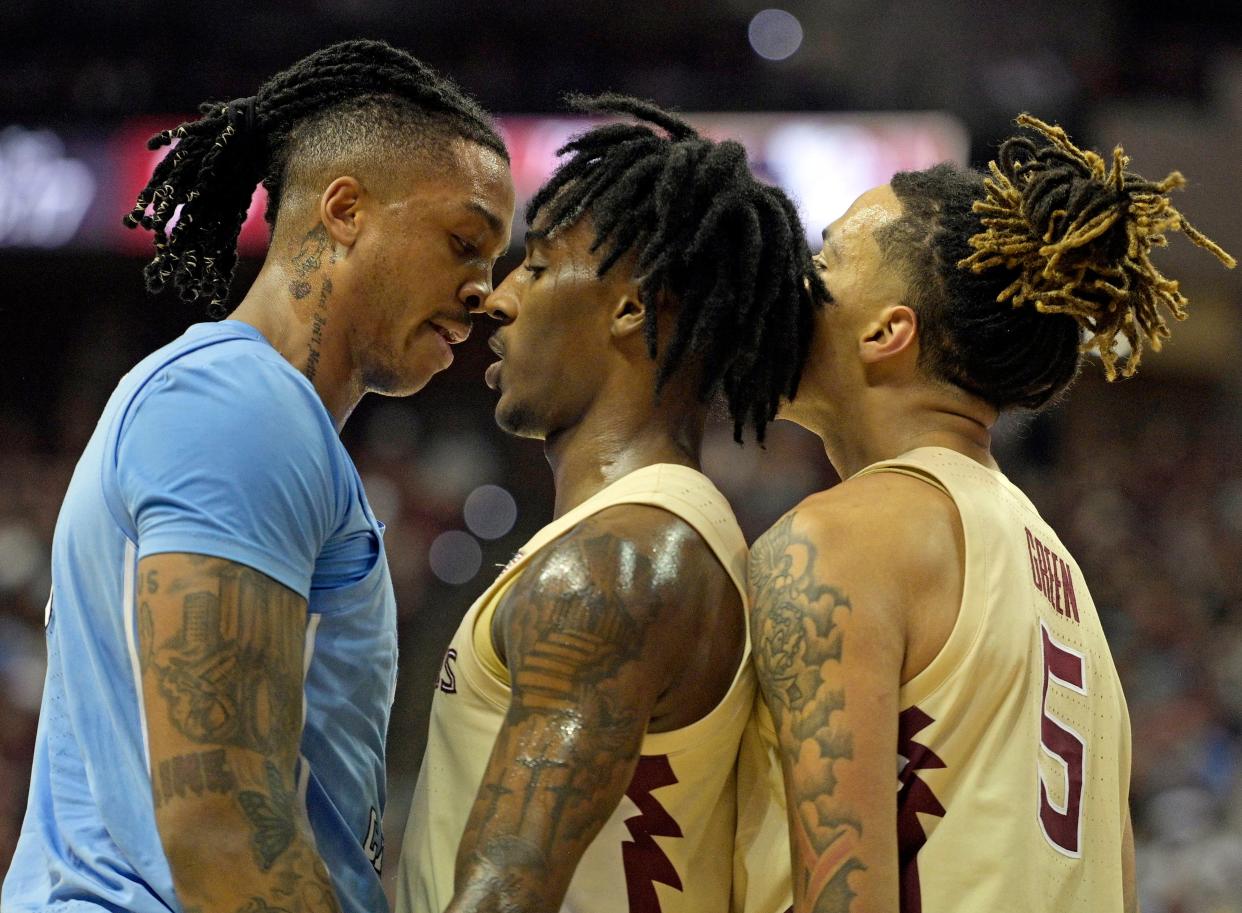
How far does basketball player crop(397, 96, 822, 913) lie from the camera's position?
195 cm

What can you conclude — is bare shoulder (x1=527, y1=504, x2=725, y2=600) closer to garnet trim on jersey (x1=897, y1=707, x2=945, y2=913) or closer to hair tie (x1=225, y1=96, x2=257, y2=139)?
garnet trim on jersey (x1=897, y1=707, x2=945, y2=913)

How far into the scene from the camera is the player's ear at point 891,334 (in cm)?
249

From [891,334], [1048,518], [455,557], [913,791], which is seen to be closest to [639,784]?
[913,791]

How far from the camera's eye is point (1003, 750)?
2139mm

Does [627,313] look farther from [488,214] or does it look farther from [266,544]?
[266,544]

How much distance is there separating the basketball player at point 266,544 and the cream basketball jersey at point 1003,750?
2.77 feet

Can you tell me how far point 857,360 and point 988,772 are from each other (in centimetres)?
77

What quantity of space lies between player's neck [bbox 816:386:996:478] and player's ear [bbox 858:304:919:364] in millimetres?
70

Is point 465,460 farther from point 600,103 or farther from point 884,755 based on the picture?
point 884,755

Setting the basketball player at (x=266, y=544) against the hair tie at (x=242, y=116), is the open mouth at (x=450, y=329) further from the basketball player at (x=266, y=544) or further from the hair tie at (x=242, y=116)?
the hair tie at (x=242, y=116)

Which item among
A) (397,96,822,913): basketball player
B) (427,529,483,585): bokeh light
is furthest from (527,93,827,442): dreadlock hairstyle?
(427,529,483,585): bokeh light

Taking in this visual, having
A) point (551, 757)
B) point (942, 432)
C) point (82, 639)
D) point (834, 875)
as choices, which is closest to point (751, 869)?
point (834, 875)

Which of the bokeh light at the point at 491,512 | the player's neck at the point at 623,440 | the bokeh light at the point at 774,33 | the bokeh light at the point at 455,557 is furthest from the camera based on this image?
the bokeh light at the point at 774,33

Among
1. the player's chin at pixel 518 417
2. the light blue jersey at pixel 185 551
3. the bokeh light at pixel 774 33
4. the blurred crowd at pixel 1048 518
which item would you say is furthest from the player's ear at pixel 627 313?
the bokeh light at pixel 774 33
